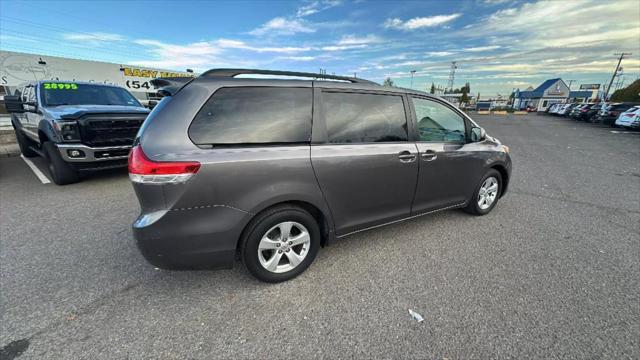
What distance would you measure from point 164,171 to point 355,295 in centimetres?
183

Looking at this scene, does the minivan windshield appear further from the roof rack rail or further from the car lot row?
the car lot row

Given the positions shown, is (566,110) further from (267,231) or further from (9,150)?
(9,150)

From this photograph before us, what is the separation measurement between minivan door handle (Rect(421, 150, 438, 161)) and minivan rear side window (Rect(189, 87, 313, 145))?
140 cm

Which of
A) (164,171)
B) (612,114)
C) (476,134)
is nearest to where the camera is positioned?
(164,171)

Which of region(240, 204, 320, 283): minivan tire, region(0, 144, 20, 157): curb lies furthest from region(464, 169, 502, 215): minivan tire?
region(0, 144, 20, 157): curb

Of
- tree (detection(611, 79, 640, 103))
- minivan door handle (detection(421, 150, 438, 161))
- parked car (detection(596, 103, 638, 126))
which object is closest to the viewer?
minivan door handle (detection(421, 150, 438, 161))

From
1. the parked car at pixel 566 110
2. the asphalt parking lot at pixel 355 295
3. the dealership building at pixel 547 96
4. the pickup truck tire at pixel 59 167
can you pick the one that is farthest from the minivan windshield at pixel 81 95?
the dealership building at pixel 547 96

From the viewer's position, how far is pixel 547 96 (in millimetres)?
70500

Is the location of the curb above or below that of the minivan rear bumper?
below

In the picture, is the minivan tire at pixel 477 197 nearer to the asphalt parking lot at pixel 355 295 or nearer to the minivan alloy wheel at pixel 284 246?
the asphalt parking lot at pixel 355 295

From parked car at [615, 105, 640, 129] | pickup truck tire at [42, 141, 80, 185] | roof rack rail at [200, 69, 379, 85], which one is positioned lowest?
pickup truck tire at [42, 141, 80, 185]

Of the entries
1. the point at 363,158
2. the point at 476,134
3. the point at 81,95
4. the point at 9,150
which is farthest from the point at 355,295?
the point at 9,150

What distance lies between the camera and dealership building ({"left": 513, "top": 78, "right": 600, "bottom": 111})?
2733 inches

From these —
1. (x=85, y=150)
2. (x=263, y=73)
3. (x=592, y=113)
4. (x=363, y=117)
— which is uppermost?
(x=263, y=73)
